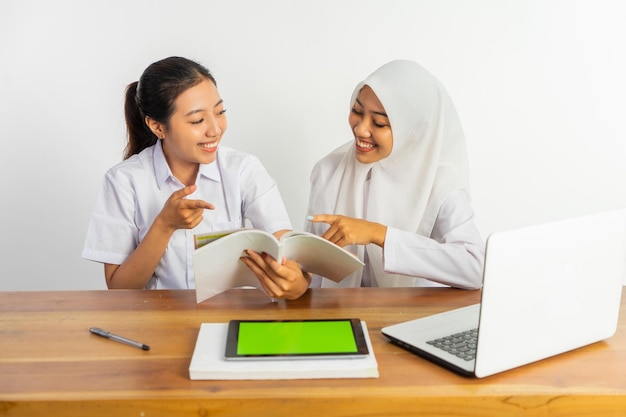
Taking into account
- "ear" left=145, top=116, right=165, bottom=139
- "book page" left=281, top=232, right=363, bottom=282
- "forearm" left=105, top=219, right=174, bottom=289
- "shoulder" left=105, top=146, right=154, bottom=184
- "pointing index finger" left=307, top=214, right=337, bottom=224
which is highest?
"ear" left=145, top=116, right=165, bottom=139

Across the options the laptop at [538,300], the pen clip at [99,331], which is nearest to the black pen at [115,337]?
the pen clip at [99,331]

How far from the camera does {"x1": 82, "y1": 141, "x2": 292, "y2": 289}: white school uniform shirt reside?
2.42 m

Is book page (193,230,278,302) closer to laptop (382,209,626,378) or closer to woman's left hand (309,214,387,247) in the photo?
woman's left hand (309,214,387,247)

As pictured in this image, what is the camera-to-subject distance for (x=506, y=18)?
3.43m

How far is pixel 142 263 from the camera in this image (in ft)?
7.57

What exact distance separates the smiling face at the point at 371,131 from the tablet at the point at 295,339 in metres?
0.84

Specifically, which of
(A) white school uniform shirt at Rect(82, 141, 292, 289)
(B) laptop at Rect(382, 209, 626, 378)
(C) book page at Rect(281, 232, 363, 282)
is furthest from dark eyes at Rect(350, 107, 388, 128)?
(B) laptop at Rect(382, 209, 626, 378)

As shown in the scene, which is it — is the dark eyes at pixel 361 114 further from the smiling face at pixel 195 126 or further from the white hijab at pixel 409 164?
the smiling face at pixel 195 126

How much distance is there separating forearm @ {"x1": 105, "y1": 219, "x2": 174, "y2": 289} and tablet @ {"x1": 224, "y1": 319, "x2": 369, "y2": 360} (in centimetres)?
61

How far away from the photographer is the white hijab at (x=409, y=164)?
2416 mm

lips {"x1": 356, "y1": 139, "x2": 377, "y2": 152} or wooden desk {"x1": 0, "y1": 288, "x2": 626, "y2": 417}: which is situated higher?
lips {"x1": 356, "y1": 139, "x2": 377, "y2": 152}

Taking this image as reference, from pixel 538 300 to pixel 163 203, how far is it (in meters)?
1.38

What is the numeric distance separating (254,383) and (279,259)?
488 mm

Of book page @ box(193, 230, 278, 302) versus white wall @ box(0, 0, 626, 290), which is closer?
book page @ box(193, 230, 278, 302)
